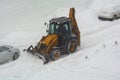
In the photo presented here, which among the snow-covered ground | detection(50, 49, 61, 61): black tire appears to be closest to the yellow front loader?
detection(50, 49, 61, 61): black tire

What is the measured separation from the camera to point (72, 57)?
20156 mm

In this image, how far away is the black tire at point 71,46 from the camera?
2120 centimetres

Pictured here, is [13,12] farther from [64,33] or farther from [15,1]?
[64,33]

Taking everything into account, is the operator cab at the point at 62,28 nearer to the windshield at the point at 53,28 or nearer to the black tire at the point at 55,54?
the windshield at the point at 53,28

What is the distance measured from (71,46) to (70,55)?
0.97m

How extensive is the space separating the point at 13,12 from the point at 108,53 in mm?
20629

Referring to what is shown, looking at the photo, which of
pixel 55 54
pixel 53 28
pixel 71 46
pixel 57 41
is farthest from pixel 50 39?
pixel 71 46

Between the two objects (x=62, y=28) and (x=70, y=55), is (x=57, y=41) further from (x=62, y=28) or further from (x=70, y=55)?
(x=70, y=55)

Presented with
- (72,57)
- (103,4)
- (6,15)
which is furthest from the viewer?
(6,15)

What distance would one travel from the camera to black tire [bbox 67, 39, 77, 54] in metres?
21.2

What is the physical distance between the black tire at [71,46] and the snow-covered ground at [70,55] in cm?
37

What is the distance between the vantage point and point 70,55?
2075 centimetres

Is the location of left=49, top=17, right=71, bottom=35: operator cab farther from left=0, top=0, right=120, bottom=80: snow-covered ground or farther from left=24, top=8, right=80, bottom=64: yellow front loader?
left=0, top=0, right=120, bottom=80: snow-covered ground

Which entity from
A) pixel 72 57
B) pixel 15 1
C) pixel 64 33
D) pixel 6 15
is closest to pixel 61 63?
pixel 72 57
